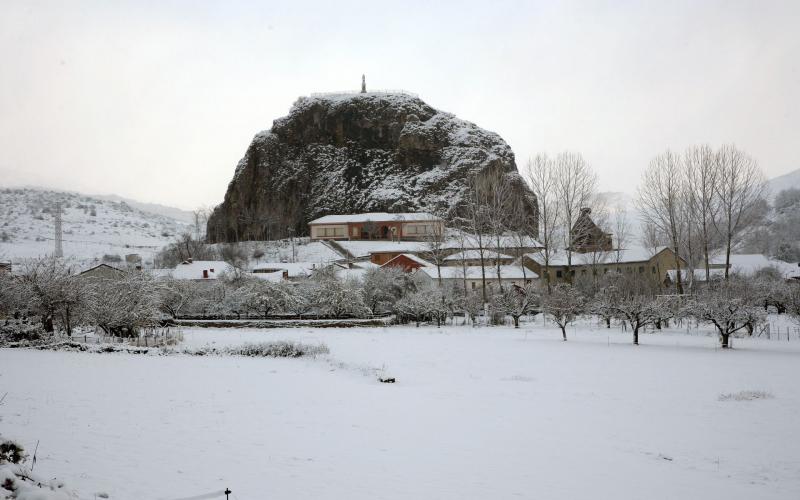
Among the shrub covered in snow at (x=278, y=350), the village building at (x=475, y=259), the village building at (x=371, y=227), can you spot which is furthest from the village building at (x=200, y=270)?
the village building at (x=371, y=227)

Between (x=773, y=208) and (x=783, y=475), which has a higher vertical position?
(x=773, y=208)

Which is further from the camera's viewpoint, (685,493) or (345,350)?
(345,350)

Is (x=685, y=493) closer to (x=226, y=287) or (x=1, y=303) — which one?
(x=1, y=303)

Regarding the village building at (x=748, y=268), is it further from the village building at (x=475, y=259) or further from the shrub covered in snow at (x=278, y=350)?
the shrub covered in snow at (x=278, y=350)

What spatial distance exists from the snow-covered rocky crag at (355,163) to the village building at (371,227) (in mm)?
8527

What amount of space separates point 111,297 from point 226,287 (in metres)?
13.5

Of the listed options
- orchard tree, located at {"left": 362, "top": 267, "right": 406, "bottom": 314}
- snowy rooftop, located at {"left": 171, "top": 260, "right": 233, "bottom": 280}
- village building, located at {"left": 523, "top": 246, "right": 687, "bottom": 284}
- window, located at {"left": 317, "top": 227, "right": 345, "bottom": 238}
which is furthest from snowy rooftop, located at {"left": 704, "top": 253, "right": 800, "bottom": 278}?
window, located at {"left": 317, "top": 227, "right": 345, "bottom": 238}

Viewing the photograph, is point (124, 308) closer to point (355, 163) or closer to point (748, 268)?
point (748, 268)

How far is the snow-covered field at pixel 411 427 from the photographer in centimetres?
755

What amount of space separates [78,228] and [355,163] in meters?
63.0

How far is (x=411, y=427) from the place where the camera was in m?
10.5

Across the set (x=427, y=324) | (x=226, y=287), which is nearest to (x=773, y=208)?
(x=427, y=324)

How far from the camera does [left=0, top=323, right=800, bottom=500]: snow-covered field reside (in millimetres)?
7555

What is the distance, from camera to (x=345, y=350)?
22.2 meters
